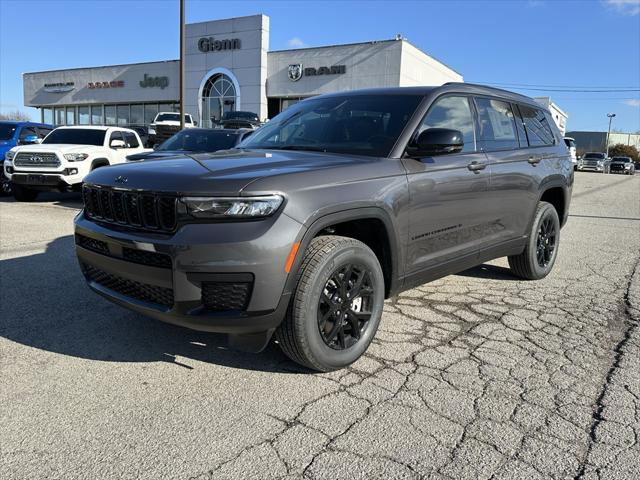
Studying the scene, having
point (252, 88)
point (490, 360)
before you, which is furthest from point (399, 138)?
point (252, 88)

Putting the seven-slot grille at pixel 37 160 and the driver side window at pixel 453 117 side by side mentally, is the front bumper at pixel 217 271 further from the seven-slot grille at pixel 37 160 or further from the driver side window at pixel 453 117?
the seven-slot grille at pixel 37 160

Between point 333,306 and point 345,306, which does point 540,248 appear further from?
point 333,306

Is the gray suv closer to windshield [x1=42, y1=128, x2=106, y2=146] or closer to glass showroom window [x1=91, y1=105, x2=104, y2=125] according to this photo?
windshield [x1=42, y1=128, x2=106, y2=146]

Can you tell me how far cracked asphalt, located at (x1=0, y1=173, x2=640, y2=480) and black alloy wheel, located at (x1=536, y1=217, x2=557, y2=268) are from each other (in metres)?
0.89

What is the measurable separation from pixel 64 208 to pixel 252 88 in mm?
25615

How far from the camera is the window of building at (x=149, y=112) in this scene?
40000 millimetres

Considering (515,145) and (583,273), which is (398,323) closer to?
(515,145)

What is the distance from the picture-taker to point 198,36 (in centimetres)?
3594

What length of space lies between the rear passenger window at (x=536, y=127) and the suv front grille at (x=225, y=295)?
12.2 feet

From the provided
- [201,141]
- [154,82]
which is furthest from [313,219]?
[154,82]

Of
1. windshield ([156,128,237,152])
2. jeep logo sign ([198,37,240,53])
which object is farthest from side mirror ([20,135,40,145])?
jeep logo sign ([198,37,240,53])

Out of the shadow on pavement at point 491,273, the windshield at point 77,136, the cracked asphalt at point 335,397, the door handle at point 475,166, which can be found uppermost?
the windshield at point 77,136

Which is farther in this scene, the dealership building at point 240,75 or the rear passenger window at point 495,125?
the dealership building at point 240,75

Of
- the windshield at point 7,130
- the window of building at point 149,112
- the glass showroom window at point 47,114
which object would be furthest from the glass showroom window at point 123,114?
the windshield at point 7,130
